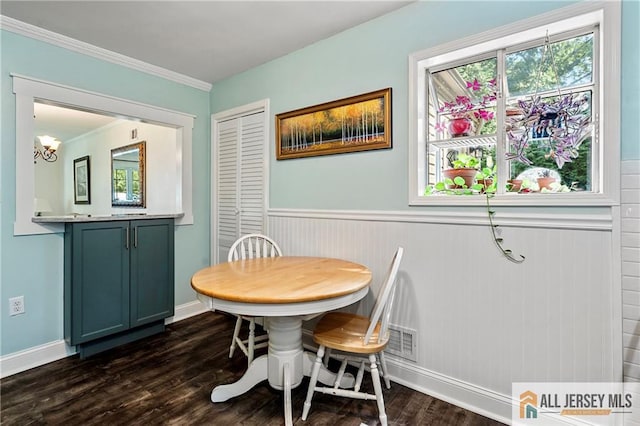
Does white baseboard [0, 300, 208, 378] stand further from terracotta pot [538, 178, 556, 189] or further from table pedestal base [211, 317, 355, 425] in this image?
terracotta pot [538, 178, 556, 189]

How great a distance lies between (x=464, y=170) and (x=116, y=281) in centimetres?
275

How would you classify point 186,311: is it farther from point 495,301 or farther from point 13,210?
point 495,301

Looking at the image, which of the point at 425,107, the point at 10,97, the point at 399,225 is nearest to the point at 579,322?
the point at 399,225

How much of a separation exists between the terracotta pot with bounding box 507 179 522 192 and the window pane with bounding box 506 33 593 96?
500 millimetres

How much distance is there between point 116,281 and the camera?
8.26 feet

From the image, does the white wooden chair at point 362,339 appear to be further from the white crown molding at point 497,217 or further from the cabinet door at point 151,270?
the cabinet door at point 151,270

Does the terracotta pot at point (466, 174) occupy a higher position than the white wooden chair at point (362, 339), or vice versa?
the terracotta pot at point (466, 174)

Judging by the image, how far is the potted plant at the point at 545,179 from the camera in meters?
1.66

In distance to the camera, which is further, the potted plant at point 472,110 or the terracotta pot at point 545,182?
the potted plant at point 472,110

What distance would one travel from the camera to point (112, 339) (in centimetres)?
252

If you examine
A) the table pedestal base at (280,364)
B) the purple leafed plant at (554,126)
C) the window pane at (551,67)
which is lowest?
the table pedestal base at (280,364)

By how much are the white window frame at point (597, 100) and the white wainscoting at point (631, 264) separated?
39 mm

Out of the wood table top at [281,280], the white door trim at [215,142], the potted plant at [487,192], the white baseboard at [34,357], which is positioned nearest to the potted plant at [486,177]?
the potted plant at [487,192]

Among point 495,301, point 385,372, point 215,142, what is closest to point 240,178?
point 215,142
